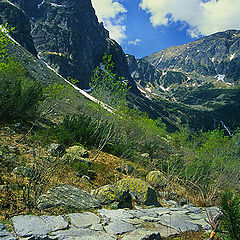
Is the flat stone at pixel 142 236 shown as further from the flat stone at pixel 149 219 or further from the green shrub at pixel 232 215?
the green shrub at pixel 232 215

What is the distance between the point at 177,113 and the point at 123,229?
6319 inches

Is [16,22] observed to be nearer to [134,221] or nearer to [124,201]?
[124,201]

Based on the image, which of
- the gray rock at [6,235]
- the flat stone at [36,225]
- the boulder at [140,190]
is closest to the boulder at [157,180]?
the boulder at [140,190]

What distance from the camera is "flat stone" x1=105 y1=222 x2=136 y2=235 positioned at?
9.55 ft

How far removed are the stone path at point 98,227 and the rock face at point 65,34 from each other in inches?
3437

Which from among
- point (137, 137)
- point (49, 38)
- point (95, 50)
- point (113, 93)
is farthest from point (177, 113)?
point (113, 93)

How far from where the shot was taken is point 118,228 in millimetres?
3039

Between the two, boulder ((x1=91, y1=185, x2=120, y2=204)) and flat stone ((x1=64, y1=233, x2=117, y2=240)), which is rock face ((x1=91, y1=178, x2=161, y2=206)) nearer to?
boulder ((x1=91, y1=185, x2=120, y2=204))

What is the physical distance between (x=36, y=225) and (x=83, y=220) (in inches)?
34.3

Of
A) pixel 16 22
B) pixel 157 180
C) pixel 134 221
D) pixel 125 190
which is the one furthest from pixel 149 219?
pixel 16 22

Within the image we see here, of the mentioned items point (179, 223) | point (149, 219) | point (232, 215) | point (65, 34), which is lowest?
point (149, 219)

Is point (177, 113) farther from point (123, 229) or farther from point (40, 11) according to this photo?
point (123, 229)

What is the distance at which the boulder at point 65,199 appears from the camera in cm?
356

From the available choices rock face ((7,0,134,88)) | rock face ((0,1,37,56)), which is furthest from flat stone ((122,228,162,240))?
rock face ((7,0,134,88))
